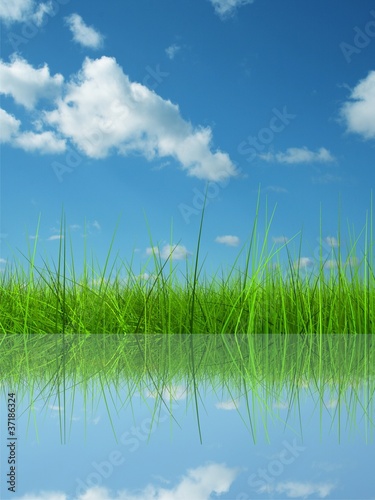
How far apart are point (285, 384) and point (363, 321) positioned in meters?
1.96

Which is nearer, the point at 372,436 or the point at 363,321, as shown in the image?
the point at 372,436

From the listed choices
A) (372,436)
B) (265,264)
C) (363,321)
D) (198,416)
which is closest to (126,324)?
(265,264)

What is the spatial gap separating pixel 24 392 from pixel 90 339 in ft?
4.74

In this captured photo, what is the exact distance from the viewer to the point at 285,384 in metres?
1.96

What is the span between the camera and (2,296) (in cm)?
411

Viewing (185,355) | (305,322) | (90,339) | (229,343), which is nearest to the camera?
(185,355)

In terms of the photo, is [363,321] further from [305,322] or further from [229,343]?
[229,343]

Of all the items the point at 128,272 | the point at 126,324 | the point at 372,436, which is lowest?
the point at 372,436

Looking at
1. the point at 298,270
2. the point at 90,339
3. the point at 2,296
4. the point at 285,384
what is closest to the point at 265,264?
the point at 298,270

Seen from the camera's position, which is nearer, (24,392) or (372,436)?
(372,436)

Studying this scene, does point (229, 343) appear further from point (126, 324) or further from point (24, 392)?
point (24, 392)

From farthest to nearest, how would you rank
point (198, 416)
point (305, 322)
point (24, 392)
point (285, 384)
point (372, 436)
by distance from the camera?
point (305, 322)
point (285, 384)
point (24, 392)
point (198, 416)
point (372, 436)

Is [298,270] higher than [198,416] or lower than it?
higher

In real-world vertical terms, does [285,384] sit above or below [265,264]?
below
